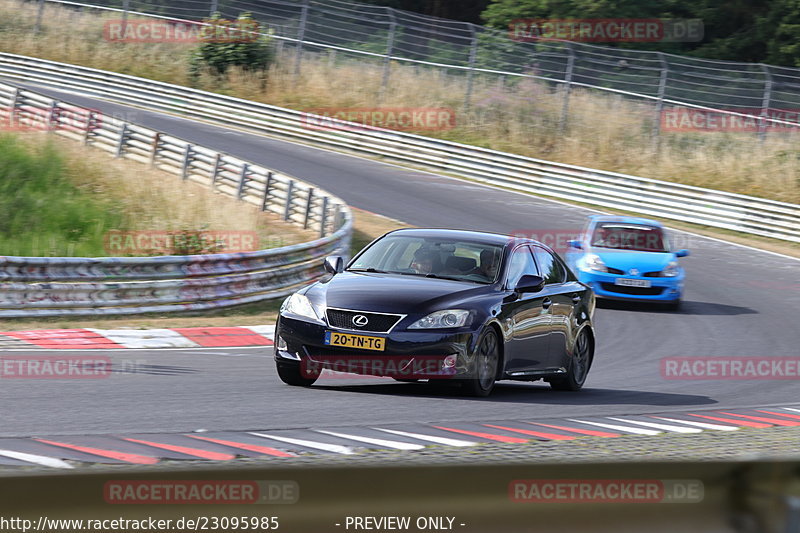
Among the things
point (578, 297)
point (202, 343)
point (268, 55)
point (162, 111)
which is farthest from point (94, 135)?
point (578, 297)

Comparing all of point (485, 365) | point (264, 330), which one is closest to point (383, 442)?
point (485, 365)

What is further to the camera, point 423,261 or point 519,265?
point 519,265

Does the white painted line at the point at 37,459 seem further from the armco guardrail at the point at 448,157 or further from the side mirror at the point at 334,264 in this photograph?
the armco guardrail at the point at 448,157

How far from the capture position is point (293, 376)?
390 inches

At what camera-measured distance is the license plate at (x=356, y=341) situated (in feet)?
30.0

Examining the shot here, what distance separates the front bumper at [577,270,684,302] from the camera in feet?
61.9

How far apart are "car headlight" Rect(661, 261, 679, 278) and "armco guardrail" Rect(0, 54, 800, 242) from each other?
1052 centimetres

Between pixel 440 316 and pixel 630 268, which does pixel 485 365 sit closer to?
Answer: pixel 440 316

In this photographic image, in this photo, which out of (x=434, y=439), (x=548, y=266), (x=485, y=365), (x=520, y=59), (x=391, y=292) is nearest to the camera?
(x=434, y=439)

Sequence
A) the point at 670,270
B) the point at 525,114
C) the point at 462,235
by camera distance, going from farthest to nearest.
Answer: the point at 525,114, the point at 670,270, the point at 462,235

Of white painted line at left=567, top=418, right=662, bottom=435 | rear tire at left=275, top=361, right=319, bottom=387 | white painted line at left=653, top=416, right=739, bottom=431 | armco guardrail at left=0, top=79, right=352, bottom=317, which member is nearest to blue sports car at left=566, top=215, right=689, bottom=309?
armco guardrail at left=0, top=79, right=352, bottom=317

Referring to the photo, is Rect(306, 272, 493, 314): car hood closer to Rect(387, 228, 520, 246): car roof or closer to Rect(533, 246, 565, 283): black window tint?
Rect(387, 228, 520, 246): car roof

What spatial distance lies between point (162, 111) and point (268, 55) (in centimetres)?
478

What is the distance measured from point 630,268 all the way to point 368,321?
409 inches
